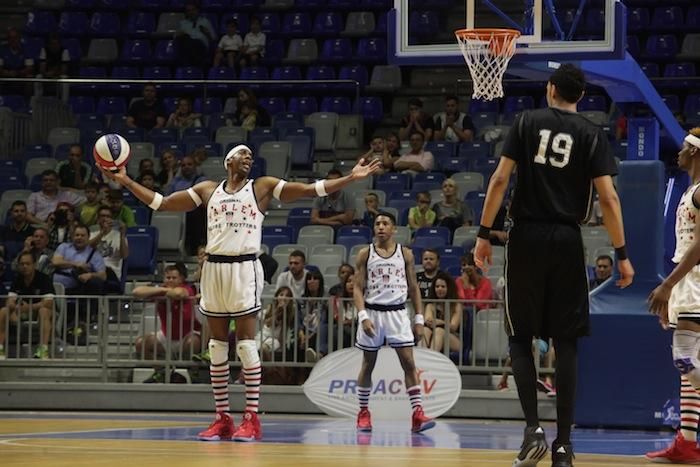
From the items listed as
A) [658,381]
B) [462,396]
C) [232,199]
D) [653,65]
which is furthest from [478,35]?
[653,65]

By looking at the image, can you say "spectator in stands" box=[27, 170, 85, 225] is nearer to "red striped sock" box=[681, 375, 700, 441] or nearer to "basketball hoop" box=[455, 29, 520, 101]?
"basketball hoop" box=[455, 29, 520, 101]

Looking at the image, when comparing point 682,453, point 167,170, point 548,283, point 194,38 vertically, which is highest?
point 194,38

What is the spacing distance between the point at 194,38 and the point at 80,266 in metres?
7.87

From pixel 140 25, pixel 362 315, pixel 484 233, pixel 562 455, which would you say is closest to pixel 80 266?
pixel 362 315

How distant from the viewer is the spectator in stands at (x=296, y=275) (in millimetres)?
16547

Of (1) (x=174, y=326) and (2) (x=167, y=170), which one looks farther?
(2) (x=167, y=170)

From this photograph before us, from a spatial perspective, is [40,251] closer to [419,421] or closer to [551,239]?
[419,421]

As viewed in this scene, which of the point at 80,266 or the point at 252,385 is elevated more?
the point at 80,266

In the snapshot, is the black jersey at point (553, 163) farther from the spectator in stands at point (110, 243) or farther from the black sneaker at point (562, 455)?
the spectator in stands at point (110, 243)

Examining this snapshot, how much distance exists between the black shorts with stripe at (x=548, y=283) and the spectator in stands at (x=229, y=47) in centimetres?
1632

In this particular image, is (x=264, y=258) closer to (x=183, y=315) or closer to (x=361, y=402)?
(x=183, y=315)

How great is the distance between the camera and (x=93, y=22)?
2561 cm

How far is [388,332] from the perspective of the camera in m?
13.9

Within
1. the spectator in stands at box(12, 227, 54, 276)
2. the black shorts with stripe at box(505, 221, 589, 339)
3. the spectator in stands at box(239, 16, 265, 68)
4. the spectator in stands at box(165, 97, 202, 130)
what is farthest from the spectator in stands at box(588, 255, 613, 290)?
the spectator in stands at box(239, 16, 265, 68)
